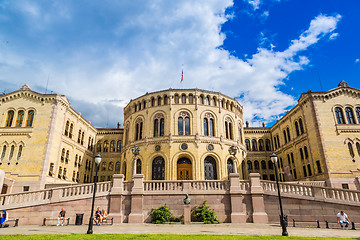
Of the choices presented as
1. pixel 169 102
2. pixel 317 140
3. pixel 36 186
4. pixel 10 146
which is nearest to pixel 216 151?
pixel 169 102

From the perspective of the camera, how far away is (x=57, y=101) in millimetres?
33188

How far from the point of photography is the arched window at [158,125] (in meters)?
34.6

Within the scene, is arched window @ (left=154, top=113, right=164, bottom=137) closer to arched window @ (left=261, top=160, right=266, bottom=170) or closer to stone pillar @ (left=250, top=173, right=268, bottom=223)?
stone pillar @ (left=250, top=173, right=268, bottom=223)

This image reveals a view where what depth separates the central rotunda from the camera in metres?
32.4

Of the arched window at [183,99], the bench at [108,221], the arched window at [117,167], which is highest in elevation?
the arched window at [183,99]

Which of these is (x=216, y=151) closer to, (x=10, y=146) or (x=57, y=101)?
(x=57, y=101)

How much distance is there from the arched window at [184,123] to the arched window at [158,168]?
4.98 metres

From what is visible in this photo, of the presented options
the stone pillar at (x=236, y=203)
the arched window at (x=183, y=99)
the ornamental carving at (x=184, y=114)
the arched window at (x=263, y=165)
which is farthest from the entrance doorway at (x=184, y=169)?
the arched window at (x=263, y=165)

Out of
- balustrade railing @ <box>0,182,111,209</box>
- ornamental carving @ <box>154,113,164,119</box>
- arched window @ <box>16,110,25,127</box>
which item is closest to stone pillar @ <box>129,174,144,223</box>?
balustrade railing @ <box>0,182,111,209</box>

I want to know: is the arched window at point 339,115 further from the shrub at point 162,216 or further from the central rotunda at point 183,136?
the shrub at point 162,216

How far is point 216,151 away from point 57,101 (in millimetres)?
23857

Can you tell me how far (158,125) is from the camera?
34.9m

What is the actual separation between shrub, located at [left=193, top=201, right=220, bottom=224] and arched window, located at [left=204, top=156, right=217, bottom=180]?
573 inches

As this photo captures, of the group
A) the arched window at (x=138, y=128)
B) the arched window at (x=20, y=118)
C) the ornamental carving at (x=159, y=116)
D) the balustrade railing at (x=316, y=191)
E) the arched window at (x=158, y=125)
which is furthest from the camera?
the arched window at (x=138, y=128)
